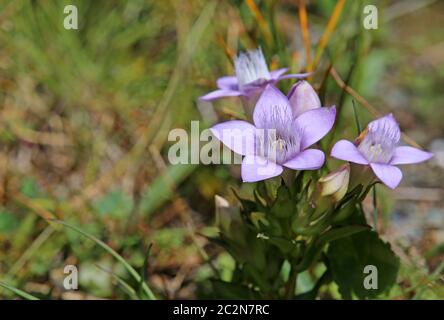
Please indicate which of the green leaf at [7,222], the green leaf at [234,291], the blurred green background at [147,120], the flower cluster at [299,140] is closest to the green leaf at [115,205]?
the blurred green background at [147,120]

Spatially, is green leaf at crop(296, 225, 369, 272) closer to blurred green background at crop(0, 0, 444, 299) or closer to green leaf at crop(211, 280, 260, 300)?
green leaf at crop(211, 280, 260, 300)

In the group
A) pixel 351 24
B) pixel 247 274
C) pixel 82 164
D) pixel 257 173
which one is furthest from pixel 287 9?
pixel 257 173

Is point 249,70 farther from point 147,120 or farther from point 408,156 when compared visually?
point 147,120

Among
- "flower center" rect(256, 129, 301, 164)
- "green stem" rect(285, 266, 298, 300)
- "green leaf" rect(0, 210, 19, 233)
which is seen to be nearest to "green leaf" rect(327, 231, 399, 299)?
"green stem" rect(285, 266, 298, 300)

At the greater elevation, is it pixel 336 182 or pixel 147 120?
pixel 147 120

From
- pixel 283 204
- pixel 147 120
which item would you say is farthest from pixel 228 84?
pixel 147 120
